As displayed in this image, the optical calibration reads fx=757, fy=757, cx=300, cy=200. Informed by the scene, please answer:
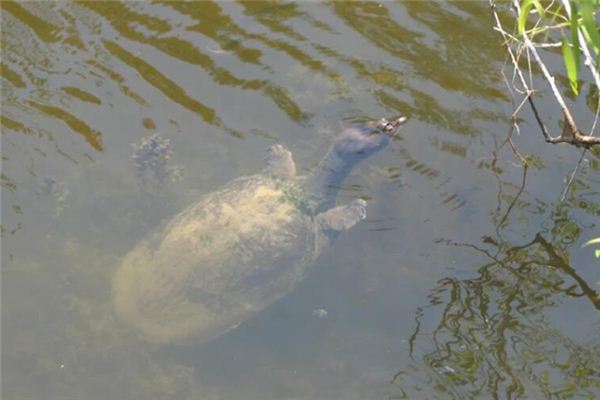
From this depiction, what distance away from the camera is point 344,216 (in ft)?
16.0

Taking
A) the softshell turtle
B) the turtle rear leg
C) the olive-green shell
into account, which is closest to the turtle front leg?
the softshell turtle

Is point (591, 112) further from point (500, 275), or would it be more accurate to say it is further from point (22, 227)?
point (22, 227)

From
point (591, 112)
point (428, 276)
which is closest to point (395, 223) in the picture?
point (428, 276)

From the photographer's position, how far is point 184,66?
579cm

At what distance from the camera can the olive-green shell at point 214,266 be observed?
440cm

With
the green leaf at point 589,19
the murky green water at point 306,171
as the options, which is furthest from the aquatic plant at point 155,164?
the green leaf at point 589,19

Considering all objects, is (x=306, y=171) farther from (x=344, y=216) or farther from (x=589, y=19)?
(x=589, y=19)

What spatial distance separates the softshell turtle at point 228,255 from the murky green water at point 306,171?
0.38ft

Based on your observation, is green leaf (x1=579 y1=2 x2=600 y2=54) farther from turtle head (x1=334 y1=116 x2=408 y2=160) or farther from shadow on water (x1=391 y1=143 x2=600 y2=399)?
turtle head (x1=334 y1=116 x2=408 y2=160)

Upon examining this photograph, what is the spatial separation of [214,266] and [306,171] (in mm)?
1170

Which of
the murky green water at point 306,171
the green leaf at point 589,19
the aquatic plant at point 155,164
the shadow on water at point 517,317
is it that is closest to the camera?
the green leaf at point 589,19

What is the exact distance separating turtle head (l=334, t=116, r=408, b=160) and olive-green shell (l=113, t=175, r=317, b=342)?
2.15ft

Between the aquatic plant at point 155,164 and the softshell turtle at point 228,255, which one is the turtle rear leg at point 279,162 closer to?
the softshell turtle at point 228,255

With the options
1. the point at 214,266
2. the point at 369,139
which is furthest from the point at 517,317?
the point at 214,266
